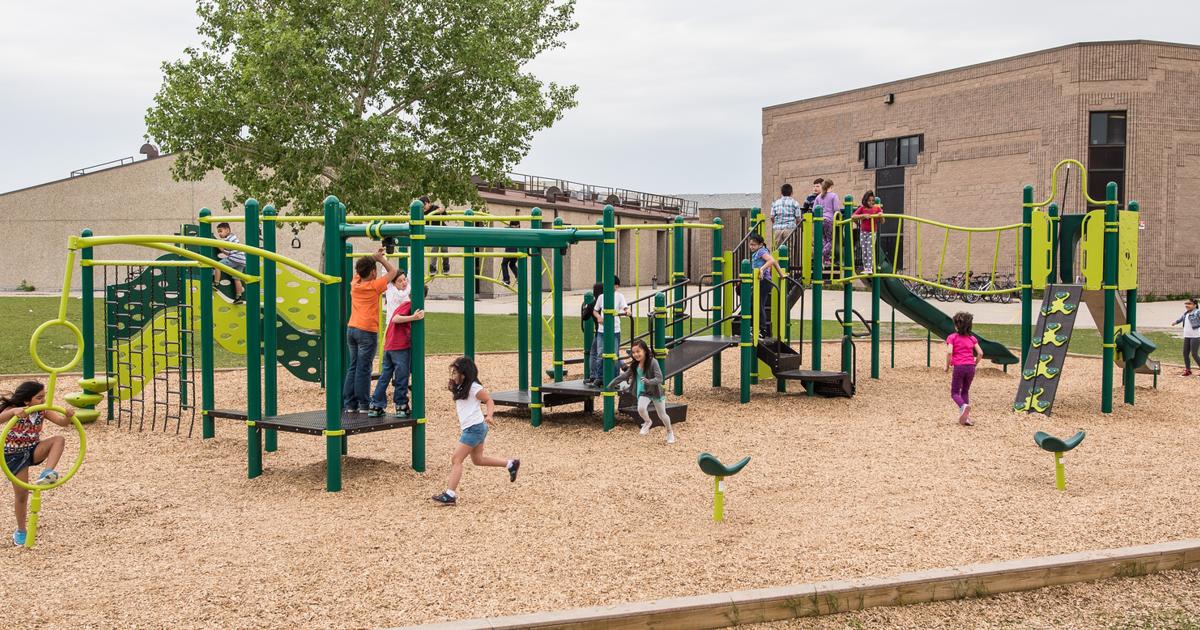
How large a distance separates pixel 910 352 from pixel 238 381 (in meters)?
12.7

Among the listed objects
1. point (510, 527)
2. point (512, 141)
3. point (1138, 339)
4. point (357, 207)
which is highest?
point (512, 141)

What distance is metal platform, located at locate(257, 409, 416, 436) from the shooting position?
26.9 ft

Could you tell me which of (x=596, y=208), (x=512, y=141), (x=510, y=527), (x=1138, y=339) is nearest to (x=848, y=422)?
(x=1138, y=339)

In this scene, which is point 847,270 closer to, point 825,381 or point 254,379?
point 825,381

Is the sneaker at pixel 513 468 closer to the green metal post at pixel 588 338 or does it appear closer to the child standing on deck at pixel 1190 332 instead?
the green metal post at pixel 588 338

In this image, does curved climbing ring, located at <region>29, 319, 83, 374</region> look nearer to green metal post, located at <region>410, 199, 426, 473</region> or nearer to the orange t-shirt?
green metal post, located at <region>410, 199, 426, 473</region>

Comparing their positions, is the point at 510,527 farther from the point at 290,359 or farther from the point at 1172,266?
the point at 1172,266

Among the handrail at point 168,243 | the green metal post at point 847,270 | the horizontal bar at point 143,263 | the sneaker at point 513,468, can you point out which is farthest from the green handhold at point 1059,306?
the horizontal bar at point 143,263

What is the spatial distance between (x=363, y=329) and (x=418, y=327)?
124cm

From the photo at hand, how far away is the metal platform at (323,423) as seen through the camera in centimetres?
820

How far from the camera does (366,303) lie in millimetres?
9625

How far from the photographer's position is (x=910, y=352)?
2034cm

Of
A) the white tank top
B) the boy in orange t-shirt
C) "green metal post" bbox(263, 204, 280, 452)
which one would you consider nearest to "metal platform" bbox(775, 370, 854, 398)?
the boy in orange t-shirt

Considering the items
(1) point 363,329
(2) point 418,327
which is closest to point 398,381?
(1) point 363,329
